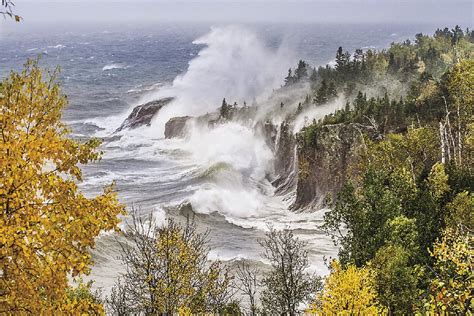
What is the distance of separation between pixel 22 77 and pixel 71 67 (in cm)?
18798

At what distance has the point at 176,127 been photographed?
3438 inches

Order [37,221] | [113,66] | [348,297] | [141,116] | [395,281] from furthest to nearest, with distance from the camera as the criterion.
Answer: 1. [113,66]
2. [141,116]
3. [395,281]
4. [348,297]
5. [37,221]

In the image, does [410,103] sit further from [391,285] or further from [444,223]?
[391,285]

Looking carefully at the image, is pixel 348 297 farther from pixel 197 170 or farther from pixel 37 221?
pixel 197 170

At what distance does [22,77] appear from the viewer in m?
7.92

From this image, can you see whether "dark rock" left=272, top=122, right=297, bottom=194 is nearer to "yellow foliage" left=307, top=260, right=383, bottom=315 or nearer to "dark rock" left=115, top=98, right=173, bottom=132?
"dark rock" left=115, top=98, right=173, bottom=132

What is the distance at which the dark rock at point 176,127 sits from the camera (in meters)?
86.3

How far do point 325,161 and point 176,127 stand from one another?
41855 mm

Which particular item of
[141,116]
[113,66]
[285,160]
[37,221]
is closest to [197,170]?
[285,160]

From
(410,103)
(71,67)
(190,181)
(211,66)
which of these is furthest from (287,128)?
(71,67)

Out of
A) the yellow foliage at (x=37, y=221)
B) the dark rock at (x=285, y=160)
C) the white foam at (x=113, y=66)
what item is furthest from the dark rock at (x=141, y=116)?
the yellow foliage at (x=37, y=221)

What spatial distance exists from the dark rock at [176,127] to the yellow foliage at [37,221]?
7838cm

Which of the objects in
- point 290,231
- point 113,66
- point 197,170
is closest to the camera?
point 290,231

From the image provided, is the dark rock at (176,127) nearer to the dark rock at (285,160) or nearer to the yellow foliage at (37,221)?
the dark rock at (285,160)
